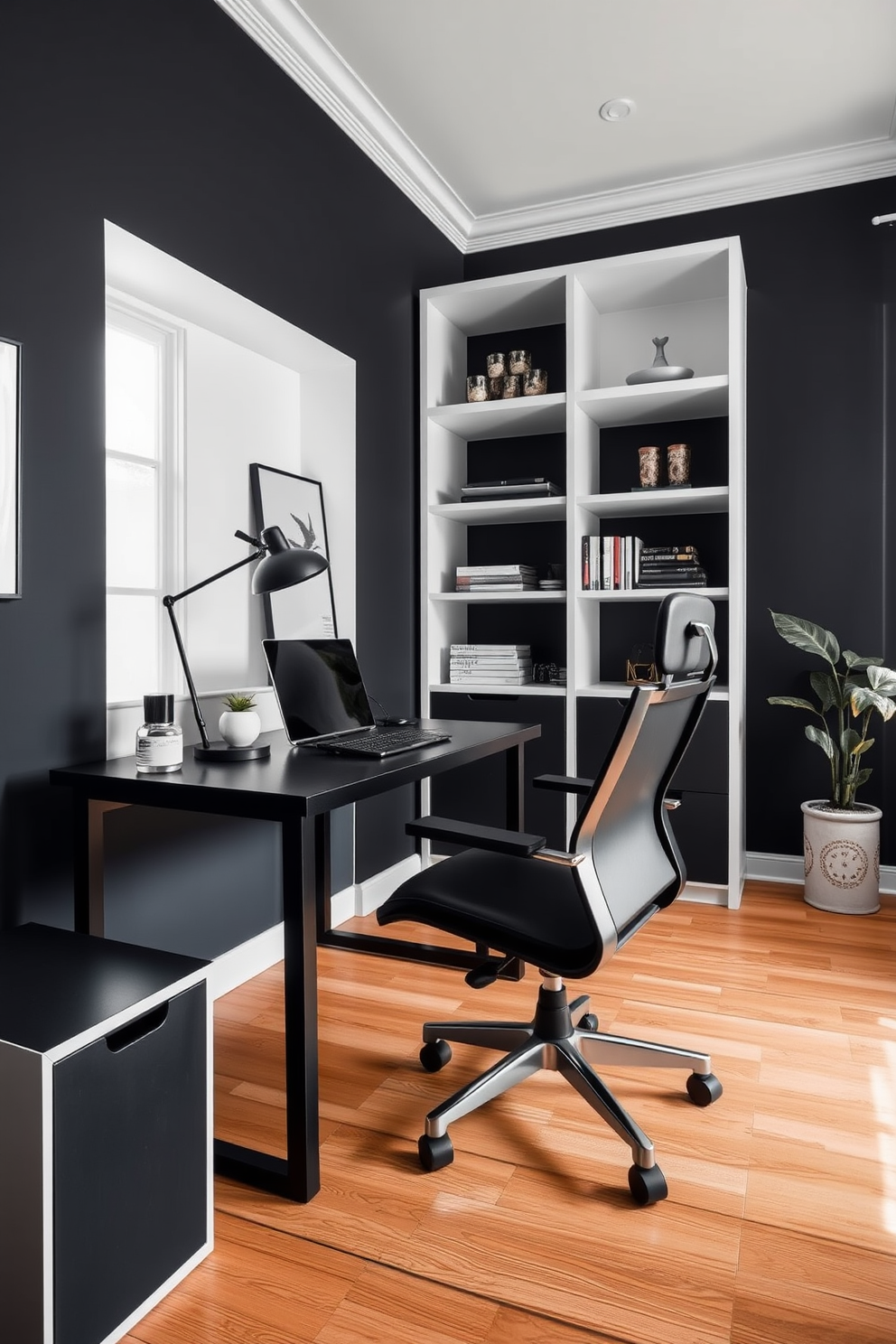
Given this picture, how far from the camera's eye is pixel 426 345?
3547 millimetres

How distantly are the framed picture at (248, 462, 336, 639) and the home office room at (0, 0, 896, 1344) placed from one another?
2 centimetres

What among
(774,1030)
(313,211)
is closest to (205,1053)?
(774,1030)

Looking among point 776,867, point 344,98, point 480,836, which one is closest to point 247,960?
point 480,836

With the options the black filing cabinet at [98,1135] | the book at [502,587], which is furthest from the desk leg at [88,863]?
the book at [502,587]

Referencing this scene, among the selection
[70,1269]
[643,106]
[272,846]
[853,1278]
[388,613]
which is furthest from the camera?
[388,613]

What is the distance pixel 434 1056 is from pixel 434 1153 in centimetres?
37

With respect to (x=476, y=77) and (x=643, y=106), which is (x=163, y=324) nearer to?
(x=476, y=77)

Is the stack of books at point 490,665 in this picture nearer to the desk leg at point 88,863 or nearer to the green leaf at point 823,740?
the green leaf at point 823,740

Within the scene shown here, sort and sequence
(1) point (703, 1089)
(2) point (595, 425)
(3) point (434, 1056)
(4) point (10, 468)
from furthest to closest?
(2) point (595, 425)
(3) point (434, 1056)
(1) point (703, 1089)
(4) point (10, 468)

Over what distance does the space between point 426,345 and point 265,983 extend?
2.53m

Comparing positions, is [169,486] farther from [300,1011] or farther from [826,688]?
[826,688]

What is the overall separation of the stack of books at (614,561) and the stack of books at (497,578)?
30 centimetres

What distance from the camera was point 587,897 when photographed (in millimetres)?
1484

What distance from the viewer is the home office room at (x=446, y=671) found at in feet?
4.45
